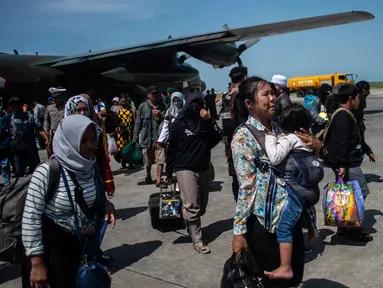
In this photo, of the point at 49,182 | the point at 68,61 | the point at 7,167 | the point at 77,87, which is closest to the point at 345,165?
the point at 49,182

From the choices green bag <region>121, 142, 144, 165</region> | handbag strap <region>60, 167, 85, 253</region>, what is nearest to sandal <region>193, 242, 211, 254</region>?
handbag strap <region>60, 167, 85, 253</region>

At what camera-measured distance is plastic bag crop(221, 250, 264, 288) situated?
7.55ft

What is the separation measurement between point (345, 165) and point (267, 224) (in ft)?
7.68

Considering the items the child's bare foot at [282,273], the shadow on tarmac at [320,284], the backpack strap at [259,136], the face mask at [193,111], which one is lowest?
the shadow on tarmac at [320,284]

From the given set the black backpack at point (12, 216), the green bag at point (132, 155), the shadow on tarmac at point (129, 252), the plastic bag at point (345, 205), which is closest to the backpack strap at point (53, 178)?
the black backpack at point (12, 216)

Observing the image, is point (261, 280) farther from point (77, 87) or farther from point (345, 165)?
point (77, 87)

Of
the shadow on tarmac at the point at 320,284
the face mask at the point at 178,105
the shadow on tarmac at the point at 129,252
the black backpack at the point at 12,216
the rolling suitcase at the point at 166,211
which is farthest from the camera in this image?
the face mask at the point at 178,105

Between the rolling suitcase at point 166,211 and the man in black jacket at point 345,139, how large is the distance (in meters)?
1.99

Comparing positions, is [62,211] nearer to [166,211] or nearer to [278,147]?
[278,147]

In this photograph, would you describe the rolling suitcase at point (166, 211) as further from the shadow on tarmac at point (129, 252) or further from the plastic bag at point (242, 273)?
the plastic bag at point (242, 273)

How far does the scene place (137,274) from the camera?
425 cm

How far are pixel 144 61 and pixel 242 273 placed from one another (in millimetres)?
16920

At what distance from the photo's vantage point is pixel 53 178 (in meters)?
2.35

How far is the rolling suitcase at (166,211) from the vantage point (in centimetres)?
518
